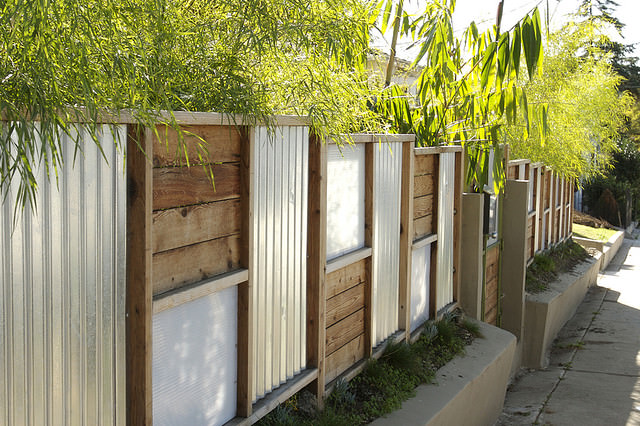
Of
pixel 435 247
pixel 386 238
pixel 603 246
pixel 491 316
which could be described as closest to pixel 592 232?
pixel 603 246

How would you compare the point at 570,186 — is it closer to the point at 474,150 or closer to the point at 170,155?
the point at 474,150

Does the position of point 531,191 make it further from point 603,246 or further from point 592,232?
point 592,232

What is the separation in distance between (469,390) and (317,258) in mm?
1938

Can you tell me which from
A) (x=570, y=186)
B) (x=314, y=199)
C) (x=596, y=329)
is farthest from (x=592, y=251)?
(x=314, y=199)

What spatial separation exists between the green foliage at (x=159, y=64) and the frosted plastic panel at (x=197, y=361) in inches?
34.4

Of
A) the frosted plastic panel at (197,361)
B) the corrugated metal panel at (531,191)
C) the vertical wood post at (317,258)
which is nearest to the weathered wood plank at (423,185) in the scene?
the vertical wood post at (317,258)

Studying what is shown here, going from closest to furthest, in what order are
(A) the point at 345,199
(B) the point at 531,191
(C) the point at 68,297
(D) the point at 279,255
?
(C) the point at 68,297
(D) the point at 279,255
(A) the point at 345,199
(B) the point at 531,191

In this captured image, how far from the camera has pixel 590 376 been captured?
8055 millimetres

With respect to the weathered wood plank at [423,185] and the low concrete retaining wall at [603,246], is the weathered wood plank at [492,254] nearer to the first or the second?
the weathered wood plank at [423,185]

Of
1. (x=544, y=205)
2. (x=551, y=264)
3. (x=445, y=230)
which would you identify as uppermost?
(x=445, y=230)

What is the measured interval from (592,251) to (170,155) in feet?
43.2

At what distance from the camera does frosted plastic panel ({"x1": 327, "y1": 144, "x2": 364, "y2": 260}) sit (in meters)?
4.41

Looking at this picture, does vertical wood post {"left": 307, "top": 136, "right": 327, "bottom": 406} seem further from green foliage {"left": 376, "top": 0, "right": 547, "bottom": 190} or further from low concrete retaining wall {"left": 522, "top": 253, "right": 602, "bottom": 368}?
low concrete retaining wall {"left": 522, "top": 253, "right": 602, "bottom": 368}

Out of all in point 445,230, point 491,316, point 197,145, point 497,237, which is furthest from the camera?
point 497,237
